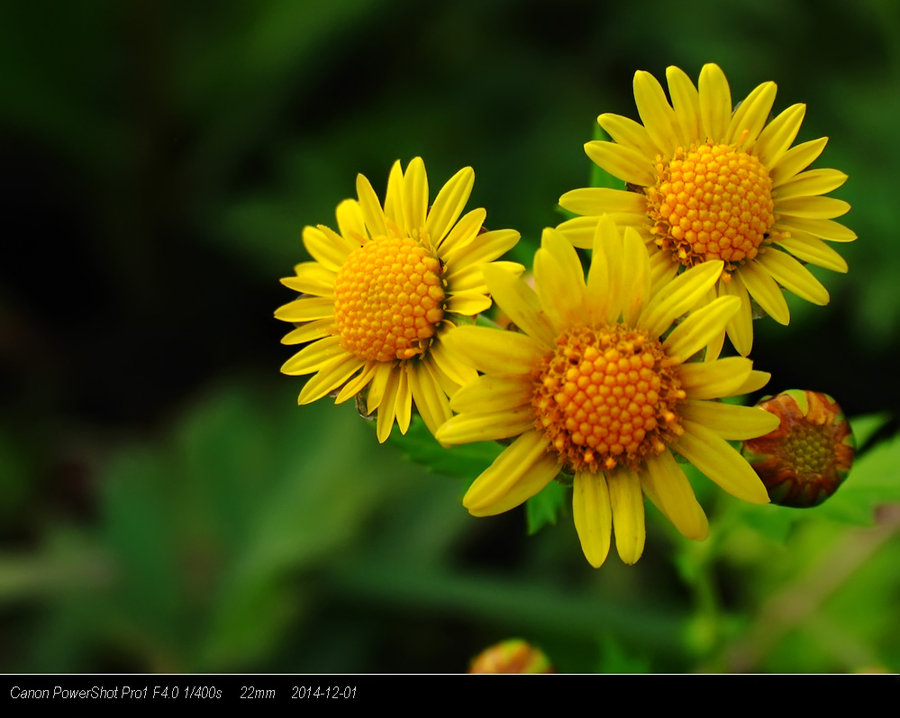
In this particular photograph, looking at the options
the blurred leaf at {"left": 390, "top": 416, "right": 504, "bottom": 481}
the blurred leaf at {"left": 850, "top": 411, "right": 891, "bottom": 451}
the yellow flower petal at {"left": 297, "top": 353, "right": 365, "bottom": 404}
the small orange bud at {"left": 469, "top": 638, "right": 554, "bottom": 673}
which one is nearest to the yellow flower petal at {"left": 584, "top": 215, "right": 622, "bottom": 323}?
the yellow flower petal at {"left": 297, "top": 353, "right": 365, "bottom": 404}

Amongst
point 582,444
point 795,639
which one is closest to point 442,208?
point 582,444

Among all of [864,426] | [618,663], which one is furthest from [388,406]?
[864,426]

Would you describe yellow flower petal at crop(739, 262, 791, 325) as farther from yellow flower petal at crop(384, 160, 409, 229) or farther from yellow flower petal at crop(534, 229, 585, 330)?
yellow flower petal at crop(384, 160, 409, 229)

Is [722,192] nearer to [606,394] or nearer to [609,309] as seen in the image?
[609,309]

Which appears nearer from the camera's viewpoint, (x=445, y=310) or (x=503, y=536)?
(x=445, y=310)

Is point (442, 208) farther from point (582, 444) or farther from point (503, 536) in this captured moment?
point (503, 536)
